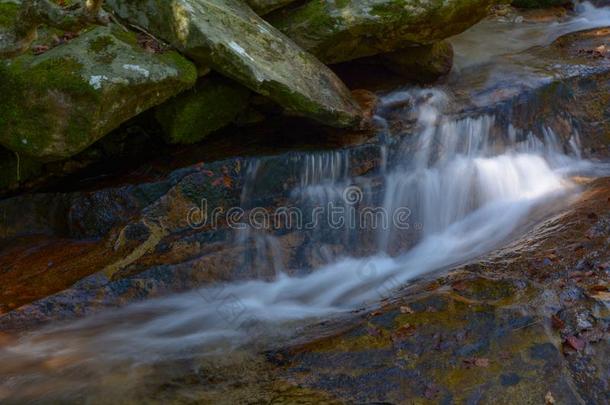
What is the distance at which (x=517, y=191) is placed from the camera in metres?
7.32

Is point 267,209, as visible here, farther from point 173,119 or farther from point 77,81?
point 77,81

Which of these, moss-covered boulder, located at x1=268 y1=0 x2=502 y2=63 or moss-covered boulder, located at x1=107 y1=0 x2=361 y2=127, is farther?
moss-covered boulder, located at x1=268 y1=0 x2=502 y2=63

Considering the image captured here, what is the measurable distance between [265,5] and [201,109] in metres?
1.66

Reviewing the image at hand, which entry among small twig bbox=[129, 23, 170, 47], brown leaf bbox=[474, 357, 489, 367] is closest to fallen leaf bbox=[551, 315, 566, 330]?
brown leaf bbox=[474, 357, 489, 367]

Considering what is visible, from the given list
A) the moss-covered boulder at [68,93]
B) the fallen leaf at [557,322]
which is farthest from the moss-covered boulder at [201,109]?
the fallen leaf at [557,322]

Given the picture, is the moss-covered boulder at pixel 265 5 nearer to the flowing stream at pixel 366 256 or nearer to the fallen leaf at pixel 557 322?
the flowing stream at pixel 366 256

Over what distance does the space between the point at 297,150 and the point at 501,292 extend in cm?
283

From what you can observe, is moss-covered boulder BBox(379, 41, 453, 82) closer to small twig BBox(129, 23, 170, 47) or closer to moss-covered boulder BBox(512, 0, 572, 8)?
small twig BBox(129, 23, 170, 47)

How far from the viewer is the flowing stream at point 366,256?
15.4ft

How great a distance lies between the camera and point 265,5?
7137 millimetres

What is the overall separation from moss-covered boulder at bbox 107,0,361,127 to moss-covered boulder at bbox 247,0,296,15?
236 mm

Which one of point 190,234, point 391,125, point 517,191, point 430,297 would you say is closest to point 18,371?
point 190,234

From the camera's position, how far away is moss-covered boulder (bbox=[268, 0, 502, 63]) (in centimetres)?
714

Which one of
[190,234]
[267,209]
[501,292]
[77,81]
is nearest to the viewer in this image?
[501,292]
